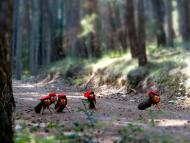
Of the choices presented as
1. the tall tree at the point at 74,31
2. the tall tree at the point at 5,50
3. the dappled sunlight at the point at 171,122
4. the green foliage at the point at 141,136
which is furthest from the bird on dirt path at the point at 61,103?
the tall tree at the point at 74,31

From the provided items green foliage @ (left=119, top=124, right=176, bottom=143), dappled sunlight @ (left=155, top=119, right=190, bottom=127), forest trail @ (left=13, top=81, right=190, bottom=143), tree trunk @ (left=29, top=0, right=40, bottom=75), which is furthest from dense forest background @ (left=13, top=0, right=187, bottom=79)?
green foliage @ (left=119, top=124, right=176, bottom=143)

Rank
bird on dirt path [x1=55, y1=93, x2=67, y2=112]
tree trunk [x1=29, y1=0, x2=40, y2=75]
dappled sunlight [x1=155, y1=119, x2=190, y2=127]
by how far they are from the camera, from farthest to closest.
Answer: tree trunk [x1=29, y1=0, x2=40, y2=75], bird on dirt path [x1=55, y1=93, x2=67, y2=112], dappled sunlight [x1=155, y1=119, x2=190, y2=127]

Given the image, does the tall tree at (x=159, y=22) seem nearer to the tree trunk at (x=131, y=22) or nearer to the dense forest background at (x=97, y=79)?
the dense forest background at (x=97, y=79)

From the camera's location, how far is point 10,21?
7141mm

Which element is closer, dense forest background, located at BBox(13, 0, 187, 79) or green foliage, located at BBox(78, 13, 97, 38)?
green foliage, located at BBox(78, 13, 97, 38)

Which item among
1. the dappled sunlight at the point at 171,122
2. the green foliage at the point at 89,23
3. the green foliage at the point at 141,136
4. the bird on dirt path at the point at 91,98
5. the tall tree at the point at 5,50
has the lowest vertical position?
the dappled sunlight at the point at 171,122

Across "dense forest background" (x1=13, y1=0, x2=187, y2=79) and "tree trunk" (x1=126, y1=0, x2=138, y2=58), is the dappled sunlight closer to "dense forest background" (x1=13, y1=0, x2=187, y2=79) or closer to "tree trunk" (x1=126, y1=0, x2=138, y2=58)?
"tree trunk" (x1=126, y1=0, x2=138, y2=58)

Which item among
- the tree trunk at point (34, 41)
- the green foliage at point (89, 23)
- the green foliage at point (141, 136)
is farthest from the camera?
the tree trunk at point (34, 41)

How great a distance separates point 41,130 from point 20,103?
13.5 ft

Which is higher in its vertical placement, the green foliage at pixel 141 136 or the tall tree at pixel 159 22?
the tall tree at pixel 159 22

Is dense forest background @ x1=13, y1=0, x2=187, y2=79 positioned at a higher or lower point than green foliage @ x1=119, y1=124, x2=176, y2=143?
higher

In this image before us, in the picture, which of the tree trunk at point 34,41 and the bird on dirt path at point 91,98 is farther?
the tree trunk at point 34,41

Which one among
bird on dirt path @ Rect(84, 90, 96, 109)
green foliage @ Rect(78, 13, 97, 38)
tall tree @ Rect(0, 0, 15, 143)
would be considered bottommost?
bird on dirt path @ Rect(84, 90, 96, 109)

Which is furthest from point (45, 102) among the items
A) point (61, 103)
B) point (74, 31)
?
point (74, 31)
